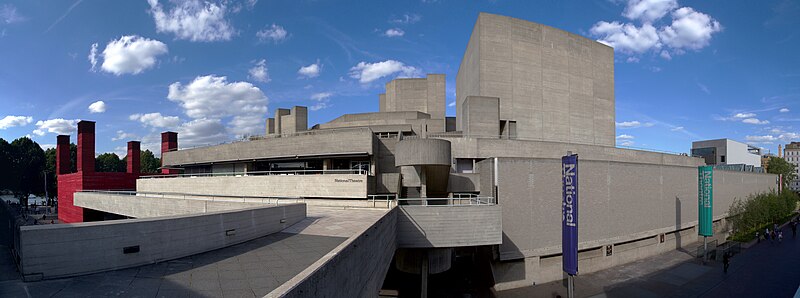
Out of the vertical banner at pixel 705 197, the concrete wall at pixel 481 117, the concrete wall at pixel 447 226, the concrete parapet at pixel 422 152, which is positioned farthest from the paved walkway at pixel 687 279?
the concrete wall at pixel 481 117

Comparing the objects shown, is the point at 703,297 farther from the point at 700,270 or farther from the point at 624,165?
the point at 624,165

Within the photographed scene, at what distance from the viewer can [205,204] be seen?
2005cm

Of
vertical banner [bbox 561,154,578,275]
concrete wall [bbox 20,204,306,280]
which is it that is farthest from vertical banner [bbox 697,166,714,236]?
concrete wall [bbox 20,204,306,280]

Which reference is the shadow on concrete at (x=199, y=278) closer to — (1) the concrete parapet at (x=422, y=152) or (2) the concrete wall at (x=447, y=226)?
(2) the concrete wall at (x=447, y=226)

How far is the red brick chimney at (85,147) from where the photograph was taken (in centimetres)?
4147

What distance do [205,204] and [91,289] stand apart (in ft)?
48.5

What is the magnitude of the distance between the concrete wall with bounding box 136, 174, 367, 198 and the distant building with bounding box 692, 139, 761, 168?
8052 cm

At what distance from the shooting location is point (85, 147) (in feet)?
137

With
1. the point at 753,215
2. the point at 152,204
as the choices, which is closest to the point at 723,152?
the point at 753,215

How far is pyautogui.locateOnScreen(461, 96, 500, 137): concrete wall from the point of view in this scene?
35.8 meters

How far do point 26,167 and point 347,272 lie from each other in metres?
97.6

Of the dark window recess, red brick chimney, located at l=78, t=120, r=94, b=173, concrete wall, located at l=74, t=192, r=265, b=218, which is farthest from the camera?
red brick chimney, located at l=78, t=120, r=94, b=173

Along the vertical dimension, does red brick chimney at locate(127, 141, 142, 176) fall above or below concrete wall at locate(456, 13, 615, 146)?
below

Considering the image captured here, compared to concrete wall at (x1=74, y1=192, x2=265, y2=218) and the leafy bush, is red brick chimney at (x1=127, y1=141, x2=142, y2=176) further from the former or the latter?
the leafy bush
